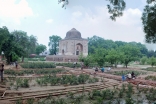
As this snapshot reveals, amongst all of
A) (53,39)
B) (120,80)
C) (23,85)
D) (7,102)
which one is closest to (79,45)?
(53,39)

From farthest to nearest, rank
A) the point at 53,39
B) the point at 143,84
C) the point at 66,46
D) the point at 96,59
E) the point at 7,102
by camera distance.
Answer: the point at 53,39
the point at 66,46
the point at 96,59
the point at 143,84
the point at 7,102

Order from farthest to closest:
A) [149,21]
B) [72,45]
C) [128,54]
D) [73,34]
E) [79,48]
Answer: [79,48], [73,34], [72,45], [128,54], [149,21]

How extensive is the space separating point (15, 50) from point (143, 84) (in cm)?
2735

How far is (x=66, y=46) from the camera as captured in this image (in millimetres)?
56969

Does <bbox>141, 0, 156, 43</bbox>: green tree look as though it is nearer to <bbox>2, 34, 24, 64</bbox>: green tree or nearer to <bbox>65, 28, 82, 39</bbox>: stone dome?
<bbox>2, 34, 24, 64</bbox>: green tree

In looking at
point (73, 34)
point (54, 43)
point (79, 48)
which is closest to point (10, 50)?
point (73, 34)

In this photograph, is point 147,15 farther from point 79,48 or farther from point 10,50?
point 79,48

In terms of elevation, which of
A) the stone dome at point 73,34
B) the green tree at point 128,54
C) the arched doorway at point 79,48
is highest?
the stone dome at point 73,34

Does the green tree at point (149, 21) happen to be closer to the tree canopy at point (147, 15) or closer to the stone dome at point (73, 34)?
the tree canopy at point (147, 15)

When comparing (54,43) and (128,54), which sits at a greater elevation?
(54,43)

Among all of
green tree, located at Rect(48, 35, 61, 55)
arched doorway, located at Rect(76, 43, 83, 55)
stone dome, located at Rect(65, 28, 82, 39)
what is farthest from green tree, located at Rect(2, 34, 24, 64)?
green tree, located at Rect(48, 35, 61, 55)

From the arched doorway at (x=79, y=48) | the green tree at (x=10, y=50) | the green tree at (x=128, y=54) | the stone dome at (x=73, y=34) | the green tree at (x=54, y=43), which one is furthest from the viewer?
the green tree at (x=54, y=43)

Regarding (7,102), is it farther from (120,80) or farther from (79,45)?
(79,45)

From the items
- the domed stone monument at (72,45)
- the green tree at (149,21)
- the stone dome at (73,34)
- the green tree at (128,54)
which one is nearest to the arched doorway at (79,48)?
the domed stone monument at (72,45)
